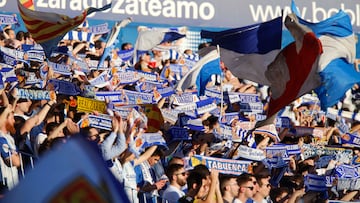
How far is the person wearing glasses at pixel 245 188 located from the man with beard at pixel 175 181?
0.37 meters

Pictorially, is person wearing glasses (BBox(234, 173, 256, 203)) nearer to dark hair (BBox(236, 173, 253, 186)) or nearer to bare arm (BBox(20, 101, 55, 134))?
dark hair (BBox(236, 173, 253, 186))

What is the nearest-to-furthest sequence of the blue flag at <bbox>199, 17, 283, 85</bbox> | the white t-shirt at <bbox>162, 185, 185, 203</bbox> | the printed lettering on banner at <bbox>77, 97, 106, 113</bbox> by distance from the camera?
the white t-shirt at <bbox>162, 185, 185, 203</bbox>, the printed lettering on banner at <bbox>77, 97, 106, 113</bbox>, the blue flag at <bbox>199, 17, 283, 85</bbox>

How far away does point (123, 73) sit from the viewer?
33.3 feet

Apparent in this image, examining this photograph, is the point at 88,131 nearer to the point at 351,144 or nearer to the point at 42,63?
the point at 42,63

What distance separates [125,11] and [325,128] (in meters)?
3.87

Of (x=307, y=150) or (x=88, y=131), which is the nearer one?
(x=88, y=131)

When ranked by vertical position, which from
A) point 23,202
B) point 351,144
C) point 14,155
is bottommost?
point 351,144

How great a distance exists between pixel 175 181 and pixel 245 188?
0.47 meters

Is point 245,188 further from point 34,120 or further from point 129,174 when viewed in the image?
point 34,120

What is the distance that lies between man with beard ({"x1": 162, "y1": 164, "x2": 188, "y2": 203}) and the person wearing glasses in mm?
368

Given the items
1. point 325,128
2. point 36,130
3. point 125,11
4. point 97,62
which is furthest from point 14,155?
point 125,11

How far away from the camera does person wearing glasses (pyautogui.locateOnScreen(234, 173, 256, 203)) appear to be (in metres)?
6.73

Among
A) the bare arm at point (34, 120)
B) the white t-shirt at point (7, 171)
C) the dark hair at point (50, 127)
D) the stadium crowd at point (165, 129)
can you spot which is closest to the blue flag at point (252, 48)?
the stadium crowd at point (165, 129)

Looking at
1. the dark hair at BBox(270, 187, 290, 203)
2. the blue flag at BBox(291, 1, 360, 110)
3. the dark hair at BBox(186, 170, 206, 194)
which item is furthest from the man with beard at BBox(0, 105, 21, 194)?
the blue flag at BBox(291, 1, 360, 110)
